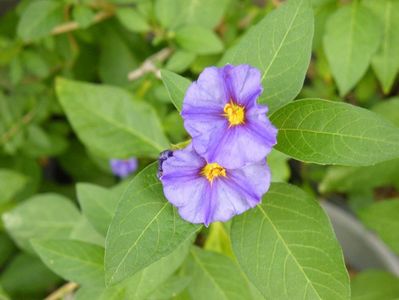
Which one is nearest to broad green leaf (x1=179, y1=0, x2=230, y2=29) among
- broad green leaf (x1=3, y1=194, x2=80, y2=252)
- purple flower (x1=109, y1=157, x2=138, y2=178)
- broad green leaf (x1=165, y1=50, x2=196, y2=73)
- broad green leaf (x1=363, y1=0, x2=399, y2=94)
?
broad green leaf (x1=165, y1=50, x2=196, y2=73)

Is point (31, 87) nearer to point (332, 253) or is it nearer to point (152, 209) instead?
point (152, 209)

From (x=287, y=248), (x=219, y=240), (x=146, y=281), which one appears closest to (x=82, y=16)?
(x=219, y=240)

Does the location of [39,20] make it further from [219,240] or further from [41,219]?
[219,240]

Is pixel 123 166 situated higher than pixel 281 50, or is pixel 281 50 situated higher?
pixel 281 50

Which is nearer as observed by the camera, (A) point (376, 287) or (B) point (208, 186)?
(B) point (208, 186)

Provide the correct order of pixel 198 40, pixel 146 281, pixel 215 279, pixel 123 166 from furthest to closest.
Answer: pixel 123 166
pixel 198 40
pixel 215 279
pixel 146 281

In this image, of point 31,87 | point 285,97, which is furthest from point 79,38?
point 285,97

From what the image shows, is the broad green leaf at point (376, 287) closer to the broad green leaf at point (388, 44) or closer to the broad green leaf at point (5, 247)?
the broad green leaf at point (388, 44)
